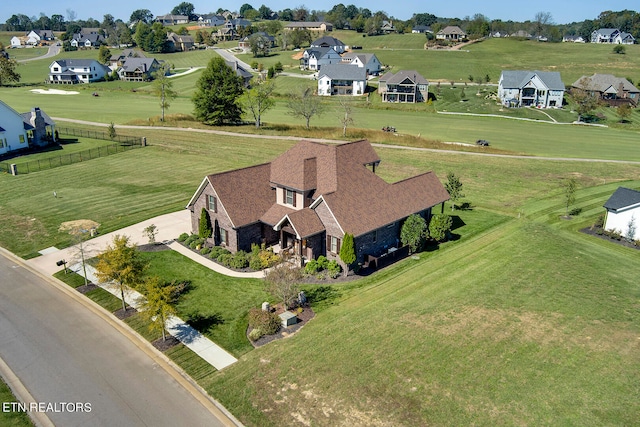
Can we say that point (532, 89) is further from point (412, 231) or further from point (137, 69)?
point (137, 69)

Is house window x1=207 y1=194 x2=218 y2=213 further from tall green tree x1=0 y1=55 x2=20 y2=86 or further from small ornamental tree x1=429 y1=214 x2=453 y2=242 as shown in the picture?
tall green tree x1=0 y1=55 x2=20 y2=86

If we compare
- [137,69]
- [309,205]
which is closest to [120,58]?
[137,69]

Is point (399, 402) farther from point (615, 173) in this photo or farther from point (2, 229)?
point (615, 173)

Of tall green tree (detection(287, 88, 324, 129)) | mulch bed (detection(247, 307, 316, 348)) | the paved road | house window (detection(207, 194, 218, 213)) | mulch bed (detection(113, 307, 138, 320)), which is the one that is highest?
tall green tree (detection(287, 88, 324, 129))

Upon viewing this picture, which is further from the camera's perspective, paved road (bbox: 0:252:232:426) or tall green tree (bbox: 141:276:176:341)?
tall green tree (bbox: 141:276:176:341)

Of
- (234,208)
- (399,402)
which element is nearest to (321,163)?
(234,208)

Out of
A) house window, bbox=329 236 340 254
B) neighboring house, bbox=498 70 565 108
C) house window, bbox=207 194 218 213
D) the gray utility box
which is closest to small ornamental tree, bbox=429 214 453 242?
house window, bbox=329 236 340 254
